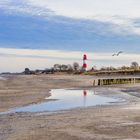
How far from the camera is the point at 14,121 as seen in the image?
734 inches

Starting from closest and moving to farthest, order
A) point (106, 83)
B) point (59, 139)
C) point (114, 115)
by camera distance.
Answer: point (59, 139) → point (114, 115) → point (106, 83)

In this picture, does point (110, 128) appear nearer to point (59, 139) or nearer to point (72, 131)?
point (72, 131)

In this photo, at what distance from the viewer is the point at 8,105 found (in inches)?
1091

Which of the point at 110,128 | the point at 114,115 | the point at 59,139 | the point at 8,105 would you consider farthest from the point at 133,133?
the point at 8,105

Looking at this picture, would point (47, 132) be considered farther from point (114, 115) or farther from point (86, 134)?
point (114, 115)

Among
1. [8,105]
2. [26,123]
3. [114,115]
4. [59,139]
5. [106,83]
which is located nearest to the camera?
[59,139]

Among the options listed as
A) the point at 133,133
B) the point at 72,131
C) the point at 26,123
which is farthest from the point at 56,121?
the point at 133,133

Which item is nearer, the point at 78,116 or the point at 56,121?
the point at 56,121

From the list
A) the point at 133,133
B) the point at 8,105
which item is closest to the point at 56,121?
the point at 133,133

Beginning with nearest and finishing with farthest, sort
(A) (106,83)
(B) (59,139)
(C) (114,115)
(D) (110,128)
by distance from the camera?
1. (B) (59,139)
2. (D) (110,128)
3. (C) (114,115)
4. (A) (106,83)

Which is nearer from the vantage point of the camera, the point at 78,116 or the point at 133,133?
the point at 133,133

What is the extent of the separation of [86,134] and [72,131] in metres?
0.77

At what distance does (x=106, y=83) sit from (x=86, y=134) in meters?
50.4

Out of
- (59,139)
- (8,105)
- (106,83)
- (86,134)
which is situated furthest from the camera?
(106,83)
